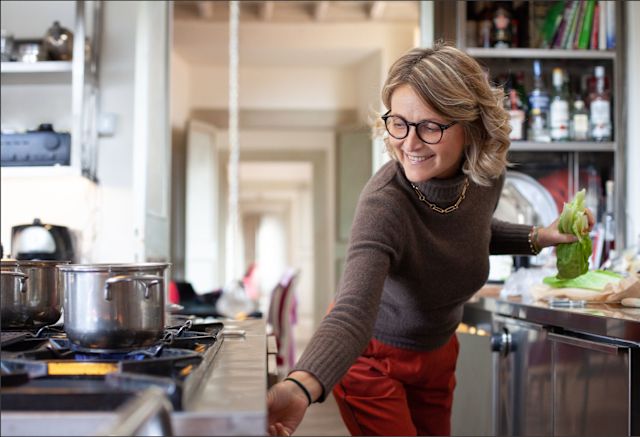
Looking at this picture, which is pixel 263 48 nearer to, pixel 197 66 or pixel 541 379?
pixel 197 66

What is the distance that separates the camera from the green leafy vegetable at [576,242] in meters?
2.01

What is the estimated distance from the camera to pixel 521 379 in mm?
2459

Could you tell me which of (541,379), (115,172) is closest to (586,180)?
(541,379)

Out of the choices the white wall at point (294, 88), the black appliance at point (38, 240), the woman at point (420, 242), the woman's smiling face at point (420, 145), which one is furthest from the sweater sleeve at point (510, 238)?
the white wall at point (294, 88)

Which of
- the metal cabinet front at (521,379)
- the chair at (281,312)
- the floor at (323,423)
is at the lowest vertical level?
the floor at (323,423)

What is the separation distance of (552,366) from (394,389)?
2.16 feet

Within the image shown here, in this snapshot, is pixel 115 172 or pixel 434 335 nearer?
pixel 434 335

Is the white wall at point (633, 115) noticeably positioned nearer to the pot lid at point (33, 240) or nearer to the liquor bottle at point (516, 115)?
the liquor bottle at point (516, 115)

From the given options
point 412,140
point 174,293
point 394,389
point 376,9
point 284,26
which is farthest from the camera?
point 284,26

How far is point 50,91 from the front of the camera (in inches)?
154

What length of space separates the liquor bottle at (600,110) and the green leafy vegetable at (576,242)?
1.94 m

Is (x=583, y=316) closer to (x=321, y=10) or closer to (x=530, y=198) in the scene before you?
(x=530, y=198)

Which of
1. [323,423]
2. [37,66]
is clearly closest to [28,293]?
[37,66]

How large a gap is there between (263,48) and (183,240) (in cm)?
183
